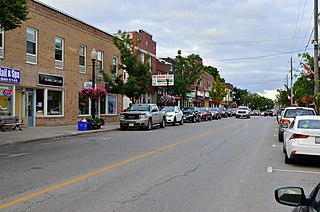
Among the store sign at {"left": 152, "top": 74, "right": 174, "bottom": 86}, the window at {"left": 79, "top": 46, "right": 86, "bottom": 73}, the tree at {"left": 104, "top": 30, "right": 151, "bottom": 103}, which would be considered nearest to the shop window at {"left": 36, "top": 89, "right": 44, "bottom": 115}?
the window at {"left": 79, "top": 46, "right": 86, "bottom": 73}

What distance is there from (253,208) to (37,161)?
7.03 meters

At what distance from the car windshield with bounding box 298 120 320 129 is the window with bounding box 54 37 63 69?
19156 millimetres

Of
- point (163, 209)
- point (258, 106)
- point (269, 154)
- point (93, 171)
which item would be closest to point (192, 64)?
point (269, 154)

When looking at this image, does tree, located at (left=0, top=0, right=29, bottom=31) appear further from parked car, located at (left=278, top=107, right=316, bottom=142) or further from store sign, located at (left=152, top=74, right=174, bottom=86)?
store sign, located at (left=152, top=74, right=174, bottom=86)

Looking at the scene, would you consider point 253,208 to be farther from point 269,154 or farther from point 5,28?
point 5,28

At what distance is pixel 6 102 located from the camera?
70.5 feet

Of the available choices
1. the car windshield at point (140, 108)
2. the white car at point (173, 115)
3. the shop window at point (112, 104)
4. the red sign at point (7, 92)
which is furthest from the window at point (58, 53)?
the white car at point (173, 115)

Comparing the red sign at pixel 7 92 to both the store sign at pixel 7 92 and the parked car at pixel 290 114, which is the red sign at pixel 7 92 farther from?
the parked car at pixel 290 114

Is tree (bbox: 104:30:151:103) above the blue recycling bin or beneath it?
above

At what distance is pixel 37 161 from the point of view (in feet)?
35.3

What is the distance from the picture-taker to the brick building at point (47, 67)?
21547 millimetres

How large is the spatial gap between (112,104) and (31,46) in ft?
39.9

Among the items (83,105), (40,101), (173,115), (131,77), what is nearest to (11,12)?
(40,101)

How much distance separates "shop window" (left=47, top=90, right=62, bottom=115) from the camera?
2525cm
